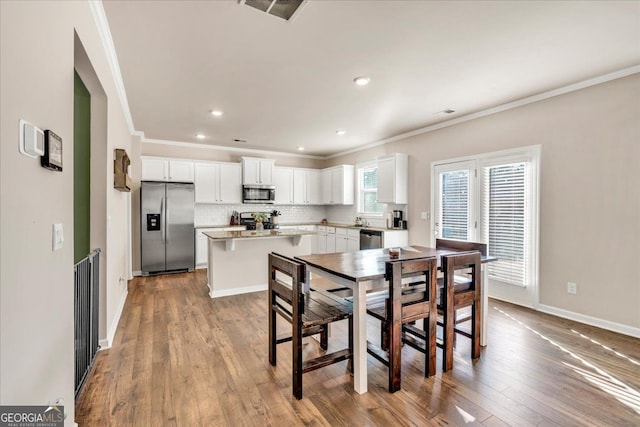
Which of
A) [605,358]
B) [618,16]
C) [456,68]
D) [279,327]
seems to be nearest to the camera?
[618,16]

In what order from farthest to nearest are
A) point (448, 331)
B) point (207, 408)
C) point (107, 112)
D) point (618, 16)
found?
1. point (107, 112)
2. point (448, 331)
3. point (618, 16)
4. point (207, 408)

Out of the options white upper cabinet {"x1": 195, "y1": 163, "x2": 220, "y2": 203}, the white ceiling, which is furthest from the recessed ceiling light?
white upper cabinet {"x1": 195, "y1": 163, "x2": 220, "y2": 203}

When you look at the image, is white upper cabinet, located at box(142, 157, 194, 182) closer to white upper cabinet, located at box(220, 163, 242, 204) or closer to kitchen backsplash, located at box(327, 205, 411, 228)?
white upper cabinet, located at box(220, 163, 242, 204)

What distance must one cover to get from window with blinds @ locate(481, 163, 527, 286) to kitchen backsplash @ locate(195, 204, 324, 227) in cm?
449

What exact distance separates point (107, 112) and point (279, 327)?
267 centimetres

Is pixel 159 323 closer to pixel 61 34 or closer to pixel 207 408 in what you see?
pixel 207 408

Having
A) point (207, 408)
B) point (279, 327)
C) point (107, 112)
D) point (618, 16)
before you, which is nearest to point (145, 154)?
point (107, 112)

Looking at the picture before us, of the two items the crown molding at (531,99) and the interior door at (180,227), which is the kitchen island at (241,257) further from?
the crown molding at (531,99)

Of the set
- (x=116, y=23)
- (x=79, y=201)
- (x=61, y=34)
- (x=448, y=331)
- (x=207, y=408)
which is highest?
(x=116, y=23)

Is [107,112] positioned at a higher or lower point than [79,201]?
higher

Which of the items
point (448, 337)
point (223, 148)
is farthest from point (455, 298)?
point (223, 148)

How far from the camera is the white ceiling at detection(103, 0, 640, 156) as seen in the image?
85.0 inches

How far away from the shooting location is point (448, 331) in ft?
7.75

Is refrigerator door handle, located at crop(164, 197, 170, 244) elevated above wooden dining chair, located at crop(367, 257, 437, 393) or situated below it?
above
